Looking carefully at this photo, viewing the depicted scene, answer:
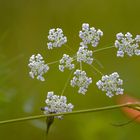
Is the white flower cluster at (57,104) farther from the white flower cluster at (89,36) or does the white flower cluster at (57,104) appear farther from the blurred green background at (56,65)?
the blurred green background at (56,65)

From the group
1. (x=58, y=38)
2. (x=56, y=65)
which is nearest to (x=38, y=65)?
(x=58, y=38)

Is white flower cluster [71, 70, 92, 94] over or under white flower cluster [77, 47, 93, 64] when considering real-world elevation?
under

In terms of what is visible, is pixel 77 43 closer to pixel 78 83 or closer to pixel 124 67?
pixel 124 67

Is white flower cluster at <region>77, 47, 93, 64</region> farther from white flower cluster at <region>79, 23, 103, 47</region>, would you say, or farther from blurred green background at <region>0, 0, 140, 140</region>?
blurred green background at <region>0, 0, 140, 140</region>

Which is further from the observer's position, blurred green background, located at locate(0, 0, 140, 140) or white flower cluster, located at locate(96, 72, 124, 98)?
blurred green background, located at locate(0, 0, 140, 140)

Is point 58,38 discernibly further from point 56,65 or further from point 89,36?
point 56,65

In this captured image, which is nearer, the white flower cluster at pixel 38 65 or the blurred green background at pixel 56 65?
the white flower cluster at pixel 38 65

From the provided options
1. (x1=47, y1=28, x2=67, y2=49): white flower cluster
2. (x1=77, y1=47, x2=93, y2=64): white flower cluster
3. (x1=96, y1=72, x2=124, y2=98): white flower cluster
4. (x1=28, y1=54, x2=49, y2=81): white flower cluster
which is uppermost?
(x1=47, y1=28, x2=67, y2=49): white flower cluster

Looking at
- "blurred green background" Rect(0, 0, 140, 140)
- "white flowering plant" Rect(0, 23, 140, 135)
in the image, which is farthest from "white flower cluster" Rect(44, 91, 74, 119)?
"blurred green background" Rect(0, 0, 140, 140)

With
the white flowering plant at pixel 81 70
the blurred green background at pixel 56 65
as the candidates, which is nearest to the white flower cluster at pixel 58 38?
the white flowering plant at pixel 81 70

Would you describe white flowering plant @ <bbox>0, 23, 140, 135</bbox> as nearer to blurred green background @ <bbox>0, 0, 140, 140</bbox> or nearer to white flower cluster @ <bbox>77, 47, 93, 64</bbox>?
white flower cluster @ <bbox>77, 47, 93, 64</bbox>
